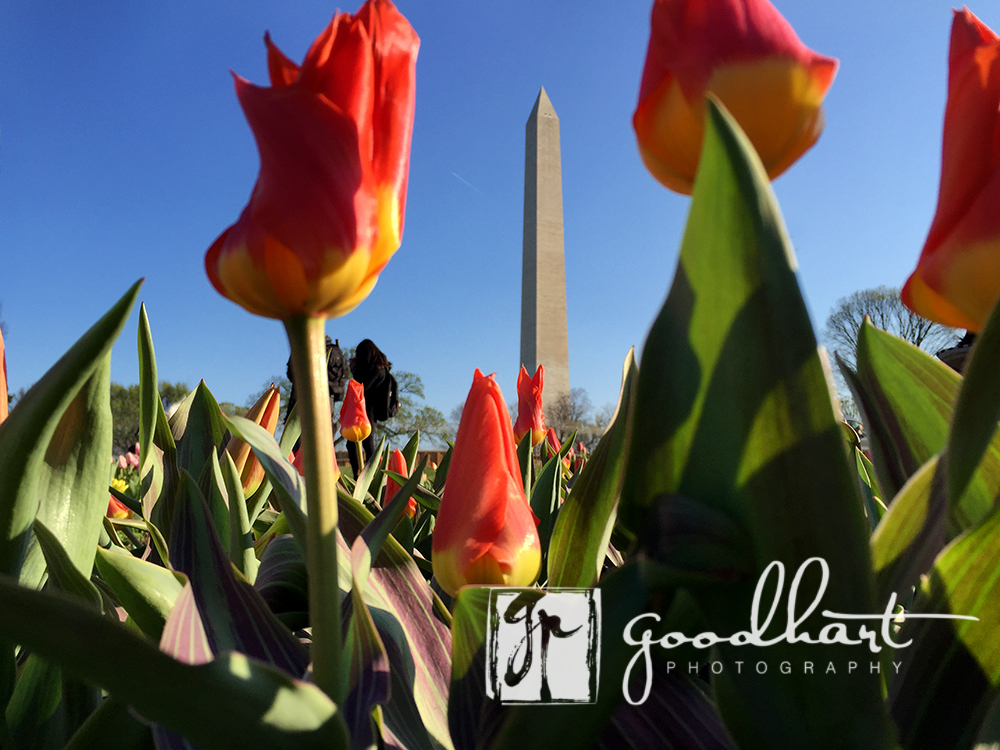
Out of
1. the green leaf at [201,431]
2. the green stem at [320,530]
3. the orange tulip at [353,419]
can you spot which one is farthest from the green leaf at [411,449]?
the orange tulip at [353,419]

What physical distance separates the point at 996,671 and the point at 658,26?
0.27 m

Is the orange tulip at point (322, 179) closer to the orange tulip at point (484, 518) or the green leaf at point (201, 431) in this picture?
the orange tulip at point (484, 518)

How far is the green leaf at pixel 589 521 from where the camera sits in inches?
13.7

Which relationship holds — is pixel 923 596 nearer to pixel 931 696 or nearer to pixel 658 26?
pixel 931 696

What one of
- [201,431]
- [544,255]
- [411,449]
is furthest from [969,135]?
[544,255]

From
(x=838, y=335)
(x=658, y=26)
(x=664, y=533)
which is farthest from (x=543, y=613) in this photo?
(x=838, y=335)

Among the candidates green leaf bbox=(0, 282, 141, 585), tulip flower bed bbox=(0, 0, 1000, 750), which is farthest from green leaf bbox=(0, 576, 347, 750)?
green leaf bbox=(0, 282, 141, 585)

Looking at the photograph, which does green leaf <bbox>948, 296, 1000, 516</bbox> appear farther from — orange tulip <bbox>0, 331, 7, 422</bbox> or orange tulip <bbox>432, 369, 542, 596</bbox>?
orange tulip <bbox>0, 331, 7, 422</bbox>

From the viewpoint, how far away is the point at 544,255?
11414mm

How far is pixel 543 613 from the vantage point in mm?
267

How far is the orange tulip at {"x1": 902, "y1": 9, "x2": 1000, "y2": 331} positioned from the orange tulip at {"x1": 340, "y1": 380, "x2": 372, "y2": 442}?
2250 mm

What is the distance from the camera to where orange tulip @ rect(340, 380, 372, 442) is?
7.88 feet

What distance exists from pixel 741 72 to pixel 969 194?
0.32 feet

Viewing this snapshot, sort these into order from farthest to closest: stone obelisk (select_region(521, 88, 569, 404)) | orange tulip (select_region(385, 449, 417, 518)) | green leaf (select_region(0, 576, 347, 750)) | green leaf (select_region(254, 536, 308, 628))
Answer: stone obelisk (select_region(521, 88, 569, 404))
orange tulip (select_region(385, 449, 417, 518))
green leaf (select_region(254, 536, 308, 628))
green leaf (select_region(0, 576, 347, 750))
